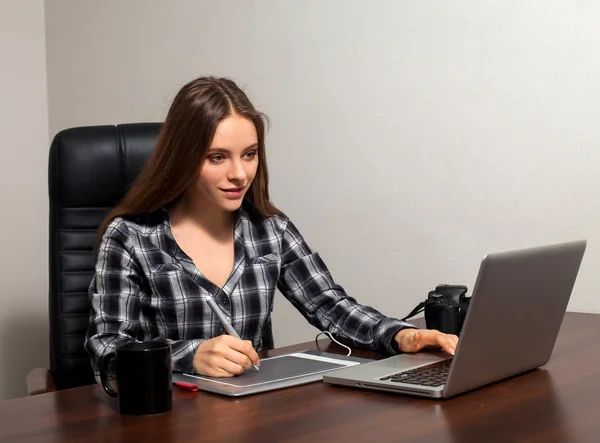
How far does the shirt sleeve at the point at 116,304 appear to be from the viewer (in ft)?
4.71

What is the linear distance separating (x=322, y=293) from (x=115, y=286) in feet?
1.38

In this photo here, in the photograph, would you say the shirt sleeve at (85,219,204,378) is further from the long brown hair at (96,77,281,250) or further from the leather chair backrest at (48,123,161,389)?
the leather chair backrest at (48,123,161,389)

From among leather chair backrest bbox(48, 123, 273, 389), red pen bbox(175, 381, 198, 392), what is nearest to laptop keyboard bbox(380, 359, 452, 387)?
red pen bbox(175, 381, 198, 392)

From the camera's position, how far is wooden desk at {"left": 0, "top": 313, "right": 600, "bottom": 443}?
3.38 ft

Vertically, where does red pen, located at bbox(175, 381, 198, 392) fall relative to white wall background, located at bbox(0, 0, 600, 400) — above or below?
below

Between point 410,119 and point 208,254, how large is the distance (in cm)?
76

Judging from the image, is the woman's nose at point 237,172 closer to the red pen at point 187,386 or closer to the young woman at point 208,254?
the young woman at point 208,254

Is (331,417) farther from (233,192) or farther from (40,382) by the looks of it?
(40,382)

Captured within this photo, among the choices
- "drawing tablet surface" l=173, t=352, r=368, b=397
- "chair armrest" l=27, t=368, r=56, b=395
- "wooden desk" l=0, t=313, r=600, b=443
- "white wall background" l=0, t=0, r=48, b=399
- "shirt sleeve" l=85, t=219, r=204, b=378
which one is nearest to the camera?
"wooden desk" l=0, t=313, r=600, b=443

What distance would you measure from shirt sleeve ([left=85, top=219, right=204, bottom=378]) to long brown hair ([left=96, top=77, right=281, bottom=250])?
6 centimetres

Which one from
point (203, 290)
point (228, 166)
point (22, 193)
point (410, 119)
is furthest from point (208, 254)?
point (22, 193)

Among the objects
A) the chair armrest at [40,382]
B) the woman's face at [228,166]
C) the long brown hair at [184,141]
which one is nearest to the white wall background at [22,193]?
the chair armrest at [40,382]

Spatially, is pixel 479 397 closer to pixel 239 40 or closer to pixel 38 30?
pixel 239 40

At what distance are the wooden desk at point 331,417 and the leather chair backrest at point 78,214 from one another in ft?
2.25
